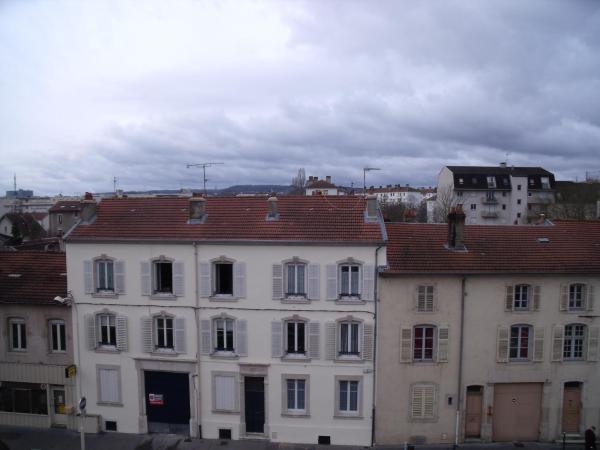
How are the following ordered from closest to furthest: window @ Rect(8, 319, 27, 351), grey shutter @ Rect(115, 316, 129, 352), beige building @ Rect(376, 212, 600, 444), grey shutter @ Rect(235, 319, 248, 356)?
beige building @ Rect(376, 212, 600, 444) → grey shutter @ Rect(235, 319, 248, 356) → grey shutter @ Rect(115, 316, 129, 352) → window @ Rect(8, 319, 27, 351)

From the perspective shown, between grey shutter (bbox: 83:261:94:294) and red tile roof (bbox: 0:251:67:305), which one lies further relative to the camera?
red tile roof (bbox: 0:251:67:305)

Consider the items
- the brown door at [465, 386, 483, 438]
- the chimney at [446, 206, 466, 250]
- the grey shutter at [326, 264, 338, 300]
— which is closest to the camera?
the grey shutter at [326, 264, 338, 300]

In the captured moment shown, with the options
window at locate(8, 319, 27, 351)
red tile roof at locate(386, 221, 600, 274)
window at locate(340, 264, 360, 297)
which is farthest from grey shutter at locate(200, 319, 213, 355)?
window at locate(8, 319, 27, 351)

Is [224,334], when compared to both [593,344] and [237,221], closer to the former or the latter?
[237,221]

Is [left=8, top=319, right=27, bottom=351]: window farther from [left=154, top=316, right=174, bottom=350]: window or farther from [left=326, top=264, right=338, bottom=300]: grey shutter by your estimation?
[left=326, top=264, right=338, bottom=300]: grey shutter

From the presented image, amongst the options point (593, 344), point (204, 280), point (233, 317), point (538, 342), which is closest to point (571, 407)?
point (593, 344)

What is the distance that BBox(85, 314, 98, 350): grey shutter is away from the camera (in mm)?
20062

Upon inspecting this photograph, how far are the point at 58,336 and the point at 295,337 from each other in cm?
1084

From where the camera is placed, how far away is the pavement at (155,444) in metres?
19.0

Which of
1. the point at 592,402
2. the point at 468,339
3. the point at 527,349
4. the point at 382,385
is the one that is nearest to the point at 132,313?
the point at 382,385

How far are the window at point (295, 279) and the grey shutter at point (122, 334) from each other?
7.33 metres

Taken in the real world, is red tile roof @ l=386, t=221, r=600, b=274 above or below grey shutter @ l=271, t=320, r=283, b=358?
above

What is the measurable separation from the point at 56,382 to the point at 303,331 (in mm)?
11463

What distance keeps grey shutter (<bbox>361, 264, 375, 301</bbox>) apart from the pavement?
640 cm
